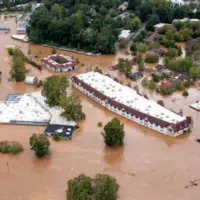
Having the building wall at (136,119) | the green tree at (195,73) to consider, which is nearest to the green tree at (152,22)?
the green tree at (195,73)

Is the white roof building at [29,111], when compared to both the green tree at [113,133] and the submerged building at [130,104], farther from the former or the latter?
the green tree at [113,133]

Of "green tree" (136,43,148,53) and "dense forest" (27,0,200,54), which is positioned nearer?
"green tree" (136,43,148,53)

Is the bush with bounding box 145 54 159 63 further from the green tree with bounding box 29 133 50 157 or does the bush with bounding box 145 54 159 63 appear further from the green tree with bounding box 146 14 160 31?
the green tree with bounding box 29 133 50 157

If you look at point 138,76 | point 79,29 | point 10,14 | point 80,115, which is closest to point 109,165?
point 80,115

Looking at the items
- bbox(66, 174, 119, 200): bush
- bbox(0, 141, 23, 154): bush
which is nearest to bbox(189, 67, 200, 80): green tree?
bbox(0, 141, 23, 154): bush

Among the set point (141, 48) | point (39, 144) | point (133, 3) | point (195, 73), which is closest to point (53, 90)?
point (39, 144)
